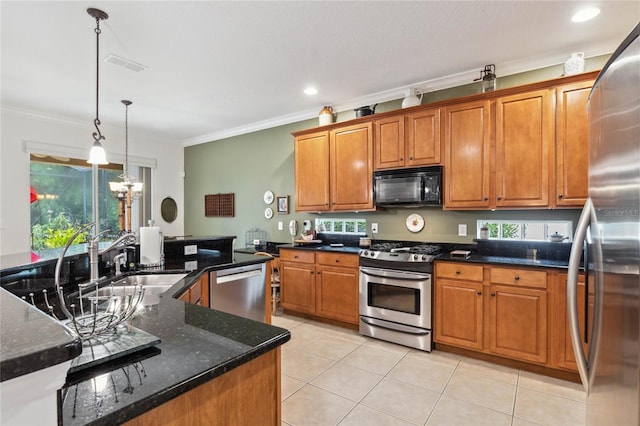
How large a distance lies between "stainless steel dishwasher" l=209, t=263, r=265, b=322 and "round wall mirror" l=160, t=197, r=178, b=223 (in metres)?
3.71

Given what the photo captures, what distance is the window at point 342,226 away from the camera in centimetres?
412

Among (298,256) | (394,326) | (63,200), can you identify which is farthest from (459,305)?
(63,200)

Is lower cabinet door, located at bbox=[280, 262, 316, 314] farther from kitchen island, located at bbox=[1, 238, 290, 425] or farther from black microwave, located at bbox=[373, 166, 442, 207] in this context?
kitchen island, located at bbox=[1, 238, 290, 425]

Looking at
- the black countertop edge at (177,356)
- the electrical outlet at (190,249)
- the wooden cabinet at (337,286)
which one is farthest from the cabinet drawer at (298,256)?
the black countertop edge at (177,356)

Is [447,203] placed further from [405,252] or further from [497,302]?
[497,302]

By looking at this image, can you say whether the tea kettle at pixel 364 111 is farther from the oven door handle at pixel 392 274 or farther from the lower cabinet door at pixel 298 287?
the lower cabinet door at pixel 298 287

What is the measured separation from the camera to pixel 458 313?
9.55 ft

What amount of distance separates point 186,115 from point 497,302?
4500 mm

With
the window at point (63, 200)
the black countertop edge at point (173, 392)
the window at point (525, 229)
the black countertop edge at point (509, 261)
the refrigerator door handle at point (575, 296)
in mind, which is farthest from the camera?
the window at point (63, 200)

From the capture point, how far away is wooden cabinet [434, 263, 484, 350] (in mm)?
2818

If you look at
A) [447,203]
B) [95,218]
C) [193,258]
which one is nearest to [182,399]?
[193,258]

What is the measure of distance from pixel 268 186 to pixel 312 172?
1.16 meters

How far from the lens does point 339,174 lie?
12.7 ft

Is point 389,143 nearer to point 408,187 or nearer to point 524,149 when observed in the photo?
point 408,187
